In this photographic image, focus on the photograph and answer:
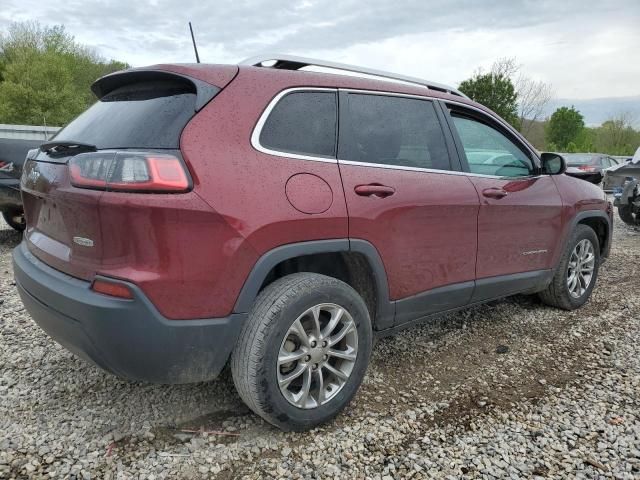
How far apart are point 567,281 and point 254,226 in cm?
305

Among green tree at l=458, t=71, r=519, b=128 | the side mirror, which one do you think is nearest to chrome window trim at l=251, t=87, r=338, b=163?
the side mirror

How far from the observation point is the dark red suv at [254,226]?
6.46ft

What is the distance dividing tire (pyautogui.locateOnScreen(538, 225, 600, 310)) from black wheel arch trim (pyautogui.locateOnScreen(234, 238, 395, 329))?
198 cm

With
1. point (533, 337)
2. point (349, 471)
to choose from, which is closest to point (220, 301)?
point (349, 471)

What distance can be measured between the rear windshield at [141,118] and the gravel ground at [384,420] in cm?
137

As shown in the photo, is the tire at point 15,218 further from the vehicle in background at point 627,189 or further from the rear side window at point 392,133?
the vehicle in background at point 627,189

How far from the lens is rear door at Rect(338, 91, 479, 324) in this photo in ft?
8.33

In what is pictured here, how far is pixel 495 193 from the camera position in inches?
127

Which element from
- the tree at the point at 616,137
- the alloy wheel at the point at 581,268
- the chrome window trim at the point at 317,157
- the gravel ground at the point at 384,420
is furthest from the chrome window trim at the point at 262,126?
the tree at the point at 616,137

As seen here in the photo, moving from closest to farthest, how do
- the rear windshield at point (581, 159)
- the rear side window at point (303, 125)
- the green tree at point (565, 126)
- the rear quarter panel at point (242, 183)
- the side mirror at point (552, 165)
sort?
the rear quarter panel at point (242, 183), the rear side window at point (303, 125), the side mirror at point (552, 165), the rear windshield at point (581, 159), the green tree at point (565, 126)

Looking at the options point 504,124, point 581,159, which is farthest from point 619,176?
point 581,159

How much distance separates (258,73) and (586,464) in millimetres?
2323

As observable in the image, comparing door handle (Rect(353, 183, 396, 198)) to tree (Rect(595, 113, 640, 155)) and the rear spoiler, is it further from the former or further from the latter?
tree (Rect(595, 113, 640, 155))

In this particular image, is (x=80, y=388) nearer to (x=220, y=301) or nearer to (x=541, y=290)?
(x=220, y=301)
